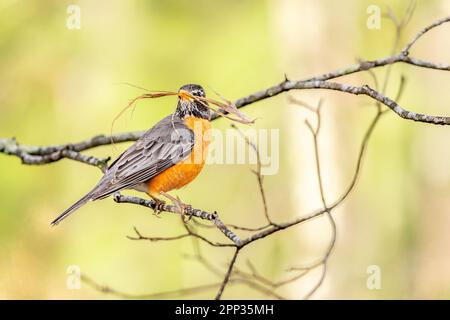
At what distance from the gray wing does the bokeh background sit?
25.1 feet

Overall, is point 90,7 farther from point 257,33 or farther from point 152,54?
point 257,33

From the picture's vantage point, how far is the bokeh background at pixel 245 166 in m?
14.9

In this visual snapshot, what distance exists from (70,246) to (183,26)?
7204 millimetres

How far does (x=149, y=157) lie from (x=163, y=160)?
0.13 metres

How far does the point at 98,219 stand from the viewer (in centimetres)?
1656

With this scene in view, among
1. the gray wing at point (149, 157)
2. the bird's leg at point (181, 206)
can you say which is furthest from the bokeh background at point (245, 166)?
the bird's leg at point (181, 206)

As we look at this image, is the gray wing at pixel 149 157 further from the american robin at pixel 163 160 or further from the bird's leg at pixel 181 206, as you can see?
the bird's leg at pixel 181 206

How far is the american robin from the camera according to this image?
5746 mm

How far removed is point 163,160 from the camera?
595 centimetres

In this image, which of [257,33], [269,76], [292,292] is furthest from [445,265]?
[257,33]

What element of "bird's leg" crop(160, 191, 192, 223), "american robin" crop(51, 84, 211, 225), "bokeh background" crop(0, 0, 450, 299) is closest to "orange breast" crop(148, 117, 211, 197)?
"american robin" crop(51, 84, 211, 225)

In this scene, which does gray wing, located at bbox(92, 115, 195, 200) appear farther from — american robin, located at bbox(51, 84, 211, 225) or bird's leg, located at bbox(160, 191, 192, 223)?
bird's leg, located at bbox(160, 191, 192, 223)

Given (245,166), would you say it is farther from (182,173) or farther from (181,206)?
(181,206)

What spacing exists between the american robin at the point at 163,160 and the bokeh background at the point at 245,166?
766cm
